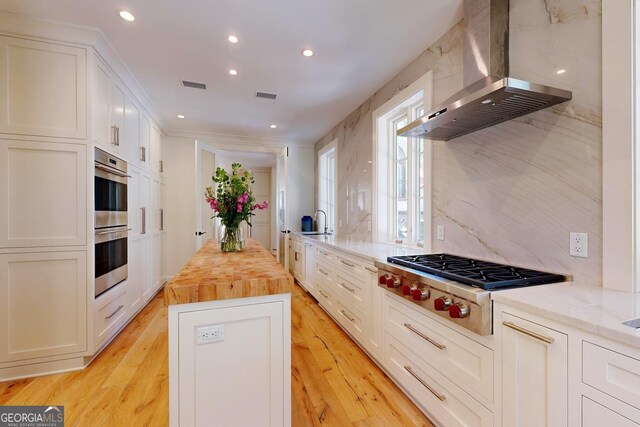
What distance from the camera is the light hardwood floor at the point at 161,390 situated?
1662mm

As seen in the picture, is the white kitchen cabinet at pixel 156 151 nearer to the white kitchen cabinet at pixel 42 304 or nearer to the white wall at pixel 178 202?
the white wall at pixel 178 202

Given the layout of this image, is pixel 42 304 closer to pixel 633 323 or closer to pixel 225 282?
pixel 225 282

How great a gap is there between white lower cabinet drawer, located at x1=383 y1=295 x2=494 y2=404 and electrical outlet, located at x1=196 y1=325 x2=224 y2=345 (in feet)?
3.63

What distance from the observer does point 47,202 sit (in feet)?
6.75

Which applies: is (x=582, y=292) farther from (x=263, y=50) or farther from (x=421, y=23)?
(x=263, y=50)

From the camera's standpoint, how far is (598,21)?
126 cm

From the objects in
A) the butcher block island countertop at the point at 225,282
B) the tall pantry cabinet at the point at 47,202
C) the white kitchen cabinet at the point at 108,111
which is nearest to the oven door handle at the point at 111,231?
the tall pantry cabinet at the point at 47,202

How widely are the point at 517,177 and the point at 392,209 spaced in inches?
62.2

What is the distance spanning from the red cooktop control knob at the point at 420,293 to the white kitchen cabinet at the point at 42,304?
242 cm

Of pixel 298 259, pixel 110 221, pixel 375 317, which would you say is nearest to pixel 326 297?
pixel 375 317

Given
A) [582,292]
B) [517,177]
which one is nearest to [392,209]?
[517,177]

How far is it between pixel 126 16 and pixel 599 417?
321 centimetres

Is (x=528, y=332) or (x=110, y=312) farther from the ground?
(x=528, y=332)

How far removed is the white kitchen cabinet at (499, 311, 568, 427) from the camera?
96 cm
